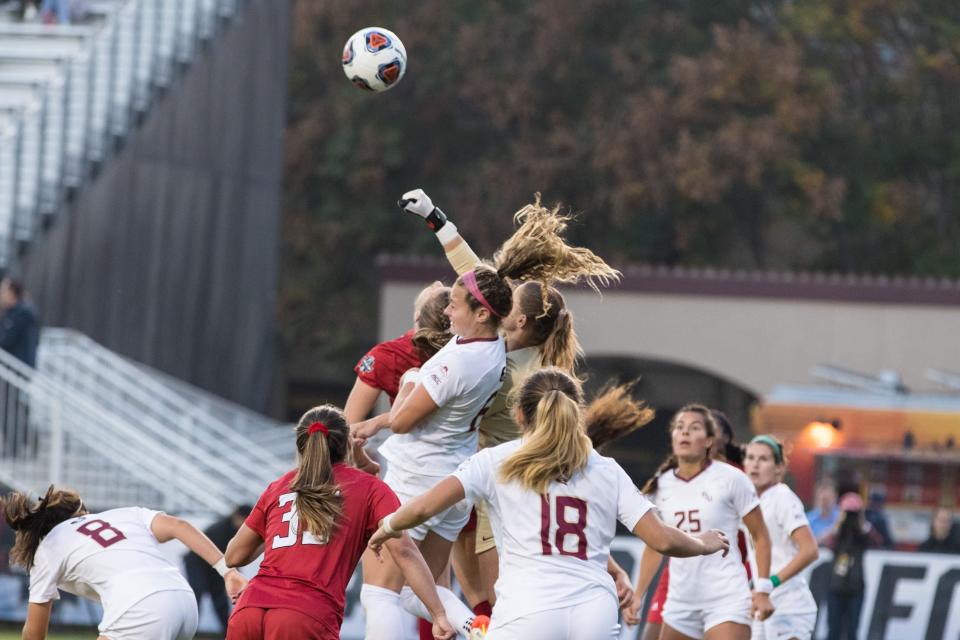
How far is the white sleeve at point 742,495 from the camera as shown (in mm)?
9727

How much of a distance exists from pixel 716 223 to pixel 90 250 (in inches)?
557

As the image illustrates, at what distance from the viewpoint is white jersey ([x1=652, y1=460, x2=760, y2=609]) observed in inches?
383

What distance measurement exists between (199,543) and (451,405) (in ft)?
4.13

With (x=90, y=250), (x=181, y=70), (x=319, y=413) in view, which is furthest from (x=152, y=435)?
(x=319, y=413)

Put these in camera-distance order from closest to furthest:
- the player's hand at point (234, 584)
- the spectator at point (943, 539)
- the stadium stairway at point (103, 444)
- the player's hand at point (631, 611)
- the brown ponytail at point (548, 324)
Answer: the player's hand at point (234, 584) < the player's hand at point (631, 611) < the brown ponytail at point (548, 324) < the spectator at point (943, 539) < the stadium stairway at point (103, 444)

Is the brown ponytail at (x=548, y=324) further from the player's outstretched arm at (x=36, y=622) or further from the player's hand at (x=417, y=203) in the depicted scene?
the player's outstretched arm at (x=36, y=622)

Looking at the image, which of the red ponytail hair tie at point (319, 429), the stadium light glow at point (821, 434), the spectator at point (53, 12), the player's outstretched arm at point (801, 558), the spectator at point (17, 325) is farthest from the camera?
the spectator at point (53, 12)

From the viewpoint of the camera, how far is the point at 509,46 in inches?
1374

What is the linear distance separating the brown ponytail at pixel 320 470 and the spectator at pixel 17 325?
1097 cm

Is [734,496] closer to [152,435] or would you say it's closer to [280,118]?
[152,435]

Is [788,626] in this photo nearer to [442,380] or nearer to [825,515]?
[442,380]

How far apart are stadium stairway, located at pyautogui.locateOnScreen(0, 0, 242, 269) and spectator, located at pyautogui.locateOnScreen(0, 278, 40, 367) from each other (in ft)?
8.54

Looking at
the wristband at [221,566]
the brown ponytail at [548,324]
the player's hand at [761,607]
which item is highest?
the brown ponytail at [548,324]

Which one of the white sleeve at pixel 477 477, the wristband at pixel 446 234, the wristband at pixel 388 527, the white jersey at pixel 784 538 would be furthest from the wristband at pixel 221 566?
the white jersey at pixel 784 538
